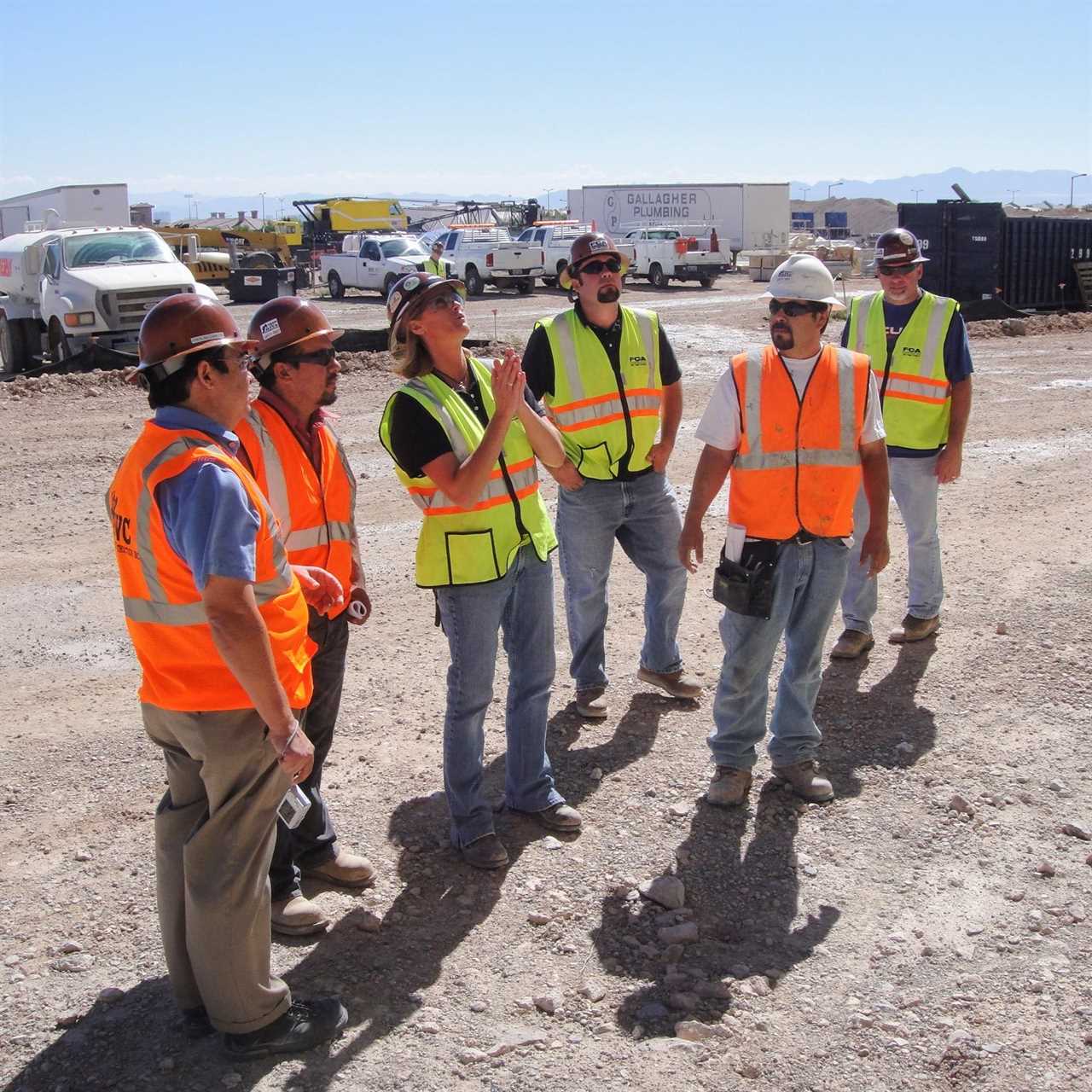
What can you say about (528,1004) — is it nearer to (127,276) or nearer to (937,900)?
(937,900)

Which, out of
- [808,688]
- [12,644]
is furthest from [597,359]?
[12,644]

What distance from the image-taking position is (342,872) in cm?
408

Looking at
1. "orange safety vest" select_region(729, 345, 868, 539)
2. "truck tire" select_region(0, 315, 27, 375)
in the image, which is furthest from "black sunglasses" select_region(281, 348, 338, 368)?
"truck tire" select_region(0, 315, 27, 375)

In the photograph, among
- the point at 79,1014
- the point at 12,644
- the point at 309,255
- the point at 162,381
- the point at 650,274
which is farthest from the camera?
the point at 309,255

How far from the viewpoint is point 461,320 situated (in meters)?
3.99

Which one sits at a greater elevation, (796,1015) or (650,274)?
(650,274)

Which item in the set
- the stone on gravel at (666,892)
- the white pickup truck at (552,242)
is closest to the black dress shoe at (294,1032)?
the stone on gravel at (666,892)

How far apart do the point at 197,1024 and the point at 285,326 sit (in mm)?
2004

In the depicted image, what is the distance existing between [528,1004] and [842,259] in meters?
38.9

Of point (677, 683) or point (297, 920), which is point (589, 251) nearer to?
point (677, 683)

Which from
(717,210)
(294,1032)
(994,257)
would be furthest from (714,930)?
(717,210)

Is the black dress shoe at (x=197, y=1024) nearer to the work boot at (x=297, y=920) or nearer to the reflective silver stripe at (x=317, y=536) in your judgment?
the work boot at (x=297, y=920)

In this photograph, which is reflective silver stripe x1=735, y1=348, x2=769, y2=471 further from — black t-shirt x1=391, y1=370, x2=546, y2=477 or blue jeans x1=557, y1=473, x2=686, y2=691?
black t-shirt x1=391, y1=370, x2=546, y2=477

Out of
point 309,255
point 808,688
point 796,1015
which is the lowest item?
point 796,1015
